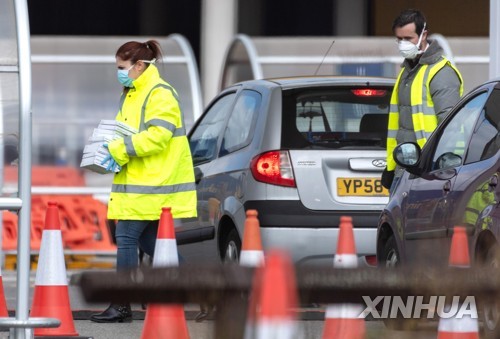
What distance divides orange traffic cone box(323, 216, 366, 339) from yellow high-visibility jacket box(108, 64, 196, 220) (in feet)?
6.99

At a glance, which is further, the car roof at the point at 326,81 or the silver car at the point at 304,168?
the car roof at the point at 326,81

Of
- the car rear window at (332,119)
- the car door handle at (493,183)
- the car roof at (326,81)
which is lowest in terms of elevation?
the car rear window at (332,119)

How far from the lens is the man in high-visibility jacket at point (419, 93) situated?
9.02 metres

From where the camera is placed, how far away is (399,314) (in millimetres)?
3824

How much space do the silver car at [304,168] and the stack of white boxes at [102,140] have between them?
38.3 inches

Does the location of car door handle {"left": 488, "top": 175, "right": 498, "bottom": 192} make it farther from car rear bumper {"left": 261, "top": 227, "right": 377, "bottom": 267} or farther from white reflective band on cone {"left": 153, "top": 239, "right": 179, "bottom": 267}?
car rear bumper {"left": 261, "top": 227, "right": 377, "bottom": 267}

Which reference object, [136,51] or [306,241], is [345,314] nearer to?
[136,51]

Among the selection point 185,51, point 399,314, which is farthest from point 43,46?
point 399,314

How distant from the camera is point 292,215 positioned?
9719 millimetres

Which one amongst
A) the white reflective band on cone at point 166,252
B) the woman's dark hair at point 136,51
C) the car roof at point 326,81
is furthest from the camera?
the car roof at point 326,81

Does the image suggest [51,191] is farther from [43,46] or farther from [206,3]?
[206,3]

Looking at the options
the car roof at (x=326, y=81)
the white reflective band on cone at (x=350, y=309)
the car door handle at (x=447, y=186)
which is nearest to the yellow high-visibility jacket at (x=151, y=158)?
the car roof at (x=326, y=81)

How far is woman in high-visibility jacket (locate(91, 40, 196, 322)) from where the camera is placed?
30.0ft

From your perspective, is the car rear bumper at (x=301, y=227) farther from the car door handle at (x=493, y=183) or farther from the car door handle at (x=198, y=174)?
the car door handle at (x=493, y=183)
